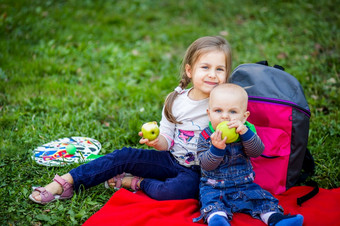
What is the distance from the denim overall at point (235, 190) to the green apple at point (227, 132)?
18 centimetres

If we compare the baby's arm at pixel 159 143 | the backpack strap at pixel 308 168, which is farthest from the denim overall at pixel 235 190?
the backpack strap at pixel 308 168

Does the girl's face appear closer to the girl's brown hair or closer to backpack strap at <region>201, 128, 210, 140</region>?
the girl's brown hair

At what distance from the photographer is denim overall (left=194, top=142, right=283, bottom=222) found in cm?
258

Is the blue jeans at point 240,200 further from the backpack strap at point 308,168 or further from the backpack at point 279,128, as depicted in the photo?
the backpack strap at point 308,168

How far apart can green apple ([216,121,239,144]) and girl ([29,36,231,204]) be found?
1.60 ft

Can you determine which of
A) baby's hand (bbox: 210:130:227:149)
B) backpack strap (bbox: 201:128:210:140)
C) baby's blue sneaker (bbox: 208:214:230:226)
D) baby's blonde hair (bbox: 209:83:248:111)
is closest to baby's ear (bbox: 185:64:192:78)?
baby's blonde hair (bbox: 209:83:248:111)

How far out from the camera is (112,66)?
5586 millimetres

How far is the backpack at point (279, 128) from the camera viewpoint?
300 cm

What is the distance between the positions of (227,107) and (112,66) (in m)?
3.38

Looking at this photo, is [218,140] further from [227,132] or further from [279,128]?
[279,128]

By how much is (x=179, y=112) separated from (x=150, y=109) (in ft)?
4.55

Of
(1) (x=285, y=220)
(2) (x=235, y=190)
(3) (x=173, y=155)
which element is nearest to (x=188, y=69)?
(3) (x=173, y=155)

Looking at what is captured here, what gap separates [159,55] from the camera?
19.2ft

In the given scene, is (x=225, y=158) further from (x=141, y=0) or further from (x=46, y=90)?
(x=141, y=0)
